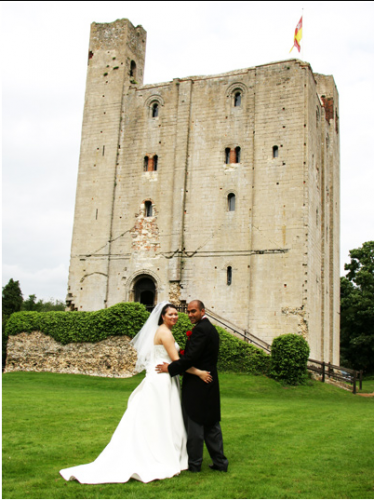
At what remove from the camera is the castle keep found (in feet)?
92.4

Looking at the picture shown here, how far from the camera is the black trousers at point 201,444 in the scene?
7387 mm

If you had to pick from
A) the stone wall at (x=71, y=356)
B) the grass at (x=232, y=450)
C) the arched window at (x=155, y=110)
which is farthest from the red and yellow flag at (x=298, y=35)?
the grass at (x=232, y=450)

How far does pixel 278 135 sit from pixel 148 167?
817 centimetres

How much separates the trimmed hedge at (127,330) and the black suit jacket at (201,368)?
55.6ft

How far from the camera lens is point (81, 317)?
85.5 ft

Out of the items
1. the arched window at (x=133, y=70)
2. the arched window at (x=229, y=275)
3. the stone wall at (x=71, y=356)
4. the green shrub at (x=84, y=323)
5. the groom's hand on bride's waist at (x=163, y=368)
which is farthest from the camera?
the arched window at (x=133, y=70)

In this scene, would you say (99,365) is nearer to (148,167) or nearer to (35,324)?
(35,324)

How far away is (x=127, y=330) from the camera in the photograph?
2462 centimetres

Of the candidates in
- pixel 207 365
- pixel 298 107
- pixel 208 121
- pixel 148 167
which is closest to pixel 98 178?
pixel 148 167

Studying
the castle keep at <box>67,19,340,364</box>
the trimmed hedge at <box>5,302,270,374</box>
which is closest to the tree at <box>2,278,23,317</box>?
the castle keep at <box>67,19,340,364</box>

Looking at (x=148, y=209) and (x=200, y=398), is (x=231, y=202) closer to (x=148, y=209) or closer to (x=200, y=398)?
(x=148, y=209)

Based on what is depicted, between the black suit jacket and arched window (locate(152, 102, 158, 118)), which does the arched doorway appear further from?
the black suit jacket

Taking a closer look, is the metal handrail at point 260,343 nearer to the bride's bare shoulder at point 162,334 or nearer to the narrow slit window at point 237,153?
the narrow slit window at point 237,153

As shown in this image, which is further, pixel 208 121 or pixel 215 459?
pixel 208 121
